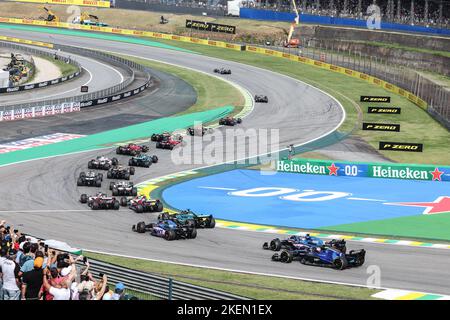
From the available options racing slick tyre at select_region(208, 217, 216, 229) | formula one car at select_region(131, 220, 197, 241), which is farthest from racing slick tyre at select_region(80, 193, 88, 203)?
racing slick tyre at select_region(208, 217, 216, 229)

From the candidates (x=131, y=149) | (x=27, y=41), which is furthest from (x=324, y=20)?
(x=131, y=149)

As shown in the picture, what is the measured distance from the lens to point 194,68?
9925 cm

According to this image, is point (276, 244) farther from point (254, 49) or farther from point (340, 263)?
point (254, 49)

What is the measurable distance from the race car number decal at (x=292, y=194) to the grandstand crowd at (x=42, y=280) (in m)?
26.1

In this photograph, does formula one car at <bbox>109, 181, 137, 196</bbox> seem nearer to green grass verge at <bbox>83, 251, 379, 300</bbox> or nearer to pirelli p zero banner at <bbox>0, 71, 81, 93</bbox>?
green grass verge at <bbox>83, 251, 379, 300</bbox>

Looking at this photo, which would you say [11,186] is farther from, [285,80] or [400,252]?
[285,80]

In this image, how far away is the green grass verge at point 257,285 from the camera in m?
28.0

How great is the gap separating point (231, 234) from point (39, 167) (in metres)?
18.2

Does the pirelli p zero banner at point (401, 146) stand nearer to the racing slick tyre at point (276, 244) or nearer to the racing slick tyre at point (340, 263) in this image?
the racing slick tyre at point (276, 244)

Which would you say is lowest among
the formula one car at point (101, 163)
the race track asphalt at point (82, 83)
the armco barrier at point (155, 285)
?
the formula one car at point (101, 163)

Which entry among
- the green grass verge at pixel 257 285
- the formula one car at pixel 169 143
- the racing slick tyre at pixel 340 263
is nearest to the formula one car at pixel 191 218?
the green grass verge at pixel 257 285

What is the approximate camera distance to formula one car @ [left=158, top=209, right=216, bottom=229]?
36750 millimetres
